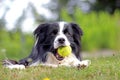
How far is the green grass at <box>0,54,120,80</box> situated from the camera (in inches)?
381

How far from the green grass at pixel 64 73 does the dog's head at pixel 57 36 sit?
0.47 meters

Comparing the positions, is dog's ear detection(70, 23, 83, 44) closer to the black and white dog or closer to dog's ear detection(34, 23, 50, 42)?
the black and white dog

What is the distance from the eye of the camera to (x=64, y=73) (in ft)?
32.8

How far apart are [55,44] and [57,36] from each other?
0.67 feet

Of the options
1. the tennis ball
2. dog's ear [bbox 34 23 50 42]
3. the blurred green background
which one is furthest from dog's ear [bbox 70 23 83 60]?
the blurred green background

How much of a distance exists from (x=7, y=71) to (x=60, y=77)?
114 cm

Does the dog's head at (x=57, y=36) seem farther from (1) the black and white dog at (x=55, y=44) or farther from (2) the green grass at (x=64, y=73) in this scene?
(2) the green grass at (x=64, y=73)

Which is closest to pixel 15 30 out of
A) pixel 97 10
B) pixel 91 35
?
pixel 91 35

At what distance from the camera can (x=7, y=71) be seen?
1041 centimetres

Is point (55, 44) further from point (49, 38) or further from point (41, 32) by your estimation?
point (41, 32)

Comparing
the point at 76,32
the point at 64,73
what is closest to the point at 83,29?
the point at 76,32

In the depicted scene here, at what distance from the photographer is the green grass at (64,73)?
31.7 ft

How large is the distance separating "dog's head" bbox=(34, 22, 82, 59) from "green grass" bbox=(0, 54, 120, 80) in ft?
1.56

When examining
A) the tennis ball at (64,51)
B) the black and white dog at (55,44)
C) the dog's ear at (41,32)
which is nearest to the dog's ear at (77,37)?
the black and white dog at (55,44)
